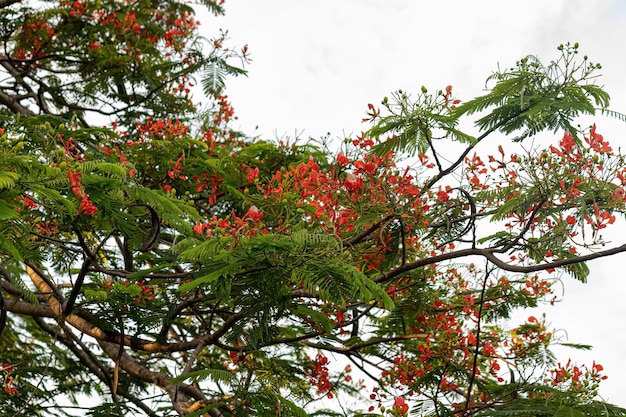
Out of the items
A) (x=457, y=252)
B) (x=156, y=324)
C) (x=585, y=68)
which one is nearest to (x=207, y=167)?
(x=156, y=324)

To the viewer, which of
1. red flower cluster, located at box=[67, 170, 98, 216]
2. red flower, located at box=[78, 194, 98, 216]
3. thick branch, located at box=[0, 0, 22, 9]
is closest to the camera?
red flower cluster, located at box=[67, 170, 98, 216]

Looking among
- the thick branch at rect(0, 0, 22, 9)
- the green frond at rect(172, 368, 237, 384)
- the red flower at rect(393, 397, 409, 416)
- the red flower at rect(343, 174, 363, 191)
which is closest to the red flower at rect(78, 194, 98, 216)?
the green frond at rect(172, 368, 237, 384)

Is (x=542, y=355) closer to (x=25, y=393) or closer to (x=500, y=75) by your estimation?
(x=500, y=75)

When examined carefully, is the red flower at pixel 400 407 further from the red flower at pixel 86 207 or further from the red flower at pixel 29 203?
the red flower at pixel 29 203

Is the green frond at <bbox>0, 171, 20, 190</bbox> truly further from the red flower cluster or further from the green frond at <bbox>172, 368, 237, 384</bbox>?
the green frond at <bbox>172, 368, 237, 384</bbox>

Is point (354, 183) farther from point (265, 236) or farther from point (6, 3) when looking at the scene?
point (6, 3)

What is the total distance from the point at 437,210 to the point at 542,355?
1.97 m

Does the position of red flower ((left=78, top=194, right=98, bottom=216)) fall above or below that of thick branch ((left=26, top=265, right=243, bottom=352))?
below

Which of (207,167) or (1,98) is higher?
(1,98)

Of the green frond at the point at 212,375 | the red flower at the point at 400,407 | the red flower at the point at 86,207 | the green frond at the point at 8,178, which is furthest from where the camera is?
the red flower at the point at 400,407

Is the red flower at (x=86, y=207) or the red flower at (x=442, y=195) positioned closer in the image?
the red flower at (x=86, y=207)

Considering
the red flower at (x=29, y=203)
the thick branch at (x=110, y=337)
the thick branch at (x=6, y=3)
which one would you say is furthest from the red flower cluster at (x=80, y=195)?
the thick branch at (x=6, y=3)

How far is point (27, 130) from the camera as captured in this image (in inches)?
207

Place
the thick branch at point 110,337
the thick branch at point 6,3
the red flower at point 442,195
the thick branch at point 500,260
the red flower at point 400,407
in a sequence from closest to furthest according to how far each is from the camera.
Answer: the thick branch at point 500,260 < the red flower at point 400,407 < the red flower at point 442,195 < the thick branch at point 110,337 < the thick branch at point 6,3
